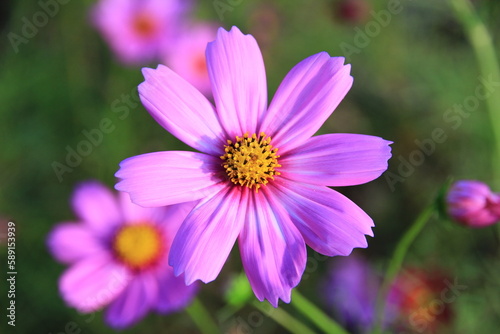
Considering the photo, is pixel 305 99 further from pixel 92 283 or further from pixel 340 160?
→ pixel 92 283

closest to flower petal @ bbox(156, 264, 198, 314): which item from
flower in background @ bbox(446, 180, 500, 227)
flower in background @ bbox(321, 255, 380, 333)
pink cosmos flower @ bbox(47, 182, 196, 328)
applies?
pink cosmos flower @ bbox(47, 182, 196, 328)

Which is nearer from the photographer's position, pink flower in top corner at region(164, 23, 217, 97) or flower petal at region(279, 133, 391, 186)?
flower petal at region(279, 133, 391, 186)

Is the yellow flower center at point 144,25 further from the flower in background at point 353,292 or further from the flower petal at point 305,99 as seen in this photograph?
the flower petal at point 305,99

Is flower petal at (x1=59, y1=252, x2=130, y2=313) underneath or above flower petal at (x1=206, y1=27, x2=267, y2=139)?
underneath

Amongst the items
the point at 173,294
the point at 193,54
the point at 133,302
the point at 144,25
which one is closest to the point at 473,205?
the point at 173,294

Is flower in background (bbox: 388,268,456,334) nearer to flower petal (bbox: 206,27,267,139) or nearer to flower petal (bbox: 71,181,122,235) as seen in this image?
flower petal (bbox: 71,181,122,235)

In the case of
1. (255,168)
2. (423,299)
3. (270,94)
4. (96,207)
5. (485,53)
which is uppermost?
(255,168)

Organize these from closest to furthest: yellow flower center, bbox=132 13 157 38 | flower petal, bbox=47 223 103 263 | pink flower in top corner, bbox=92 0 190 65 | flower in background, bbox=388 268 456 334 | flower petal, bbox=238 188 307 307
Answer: flower petal, bbox=238 188 307 307 < flower petal, bbox=47 223 103 263 < flower in background, bbox=388 268 456 334 < pink flower in top corner, bbox=92 0 190 65 < yellow flower center, bbox=132 13 157 38

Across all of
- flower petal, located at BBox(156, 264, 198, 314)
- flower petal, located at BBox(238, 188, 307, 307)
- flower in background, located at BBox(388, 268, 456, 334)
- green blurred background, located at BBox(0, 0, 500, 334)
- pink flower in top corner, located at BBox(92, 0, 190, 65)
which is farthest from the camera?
pink flower in top corner, located at BBox(92, 0, 190, 65)
